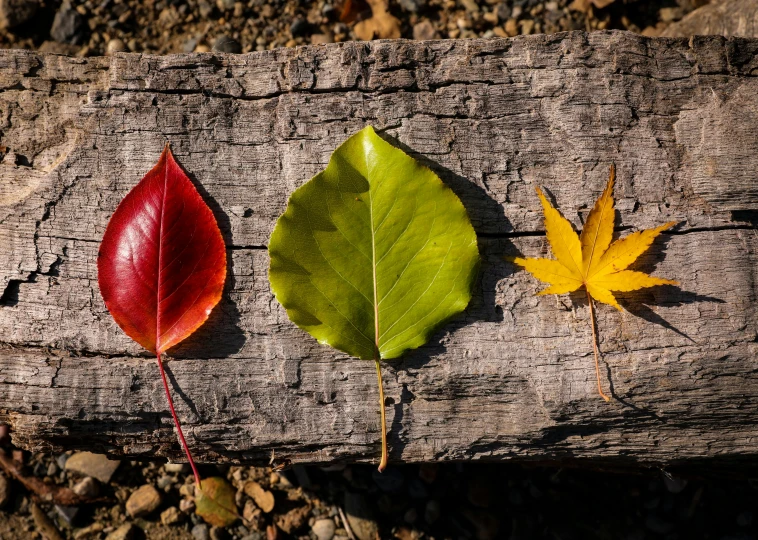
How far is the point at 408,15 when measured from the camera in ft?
9.47

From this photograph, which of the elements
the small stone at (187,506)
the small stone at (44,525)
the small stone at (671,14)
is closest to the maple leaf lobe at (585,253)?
the small stone at (671,14)

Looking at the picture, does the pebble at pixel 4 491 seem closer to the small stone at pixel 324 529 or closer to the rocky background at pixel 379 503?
the rocky background at pixel 379 503

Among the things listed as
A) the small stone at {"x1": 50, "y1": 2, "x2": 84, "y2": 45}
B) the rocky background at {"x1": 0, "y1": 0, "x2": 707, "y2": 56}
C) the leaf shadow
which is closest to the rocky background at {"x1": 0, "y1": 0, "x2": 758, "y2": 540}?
the rocky background at {"x1": 0, "y1": 0, "x2": 707, "y2": 56}

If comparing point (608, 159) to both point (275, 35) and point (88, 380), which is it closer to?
point (88, 380)

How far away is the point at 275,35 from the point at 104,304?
5.78ft

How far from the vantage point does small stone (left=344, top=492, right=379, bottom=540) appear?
2414mm

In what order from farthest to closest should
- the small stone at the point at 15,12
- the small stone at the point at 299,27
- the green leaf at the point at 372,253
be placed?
the small stone at the point at 299,27, the small stone at the point at 15,12, the green leaf at the point at 372,253

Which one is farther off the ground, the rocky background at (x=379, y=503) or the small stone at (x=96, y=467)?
the small stone at (x=96, y=467)

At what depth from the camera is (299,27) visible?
A: 9.39 ft

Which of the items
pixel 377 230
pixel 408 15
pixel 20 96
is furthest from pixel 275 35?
pixel 377 230

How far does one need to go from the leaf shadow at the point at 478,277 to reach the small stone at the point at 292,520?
3.23 feet

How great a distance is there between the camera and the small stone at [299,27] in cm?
286

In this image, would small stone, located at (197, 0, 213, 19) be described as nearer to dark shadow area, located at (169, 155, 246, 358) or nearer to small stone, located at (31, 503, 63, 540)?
dark shadow area, located at (169, 155, 246, 358)

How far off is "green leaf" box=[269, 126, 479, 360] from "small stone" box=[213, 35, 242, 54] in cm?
153
